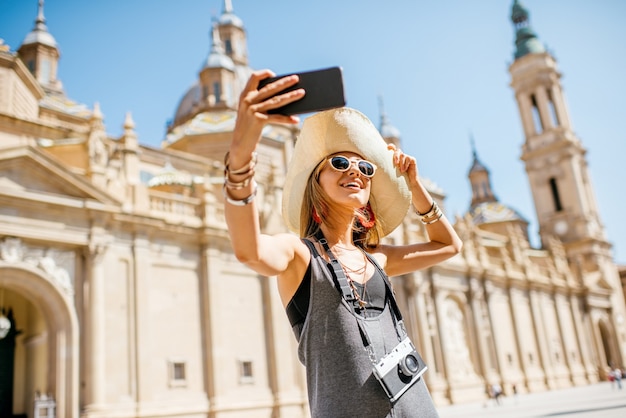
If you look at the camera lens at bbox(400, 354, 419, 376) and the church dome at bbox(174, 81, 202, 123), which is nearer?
the camera lens at bbox(400, 354, 419, 376)

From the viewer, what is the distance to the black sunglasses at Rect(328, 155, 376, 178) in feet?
9.21

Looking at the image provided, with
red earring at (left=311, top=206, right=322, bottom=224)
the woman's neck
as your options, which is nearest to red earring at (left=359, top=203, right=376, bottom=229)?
the woman's neck

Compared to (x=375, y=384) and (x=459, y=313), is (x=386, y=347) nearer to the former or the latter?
(x=375, y=384)

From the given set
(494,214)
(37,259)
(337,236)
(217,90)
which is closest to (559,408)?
(37,259)

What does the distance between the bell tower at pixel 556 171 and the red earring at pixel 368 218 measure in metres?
54.5

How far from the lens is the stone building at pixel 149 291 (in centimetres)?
1777

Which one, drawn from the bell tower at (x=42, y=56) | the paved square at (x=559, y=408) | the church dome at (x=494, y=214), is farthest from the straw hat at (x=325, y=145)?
the church dome at (x=494, y=214)

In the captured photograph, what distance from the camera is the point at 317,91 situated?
2156 millimetres

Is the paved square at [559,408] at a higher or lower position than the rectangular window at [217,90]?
lower

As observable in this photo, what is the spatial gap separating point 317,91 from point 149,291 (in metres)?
19.2

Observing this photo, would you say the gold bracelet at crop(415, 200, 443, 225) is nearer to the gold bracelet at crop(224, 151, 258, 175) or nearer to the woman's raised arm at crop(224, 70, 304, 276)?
the woman's raised arm at crop(224, 70, 304, 276)

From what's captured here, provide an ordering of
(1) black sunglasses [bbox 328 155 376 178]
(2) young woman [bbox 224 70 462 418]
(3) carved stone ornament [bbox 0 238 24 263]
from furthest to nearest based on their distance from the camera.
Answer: (3) carved stone ornament [bbox 0 238 24 263]
(1) black sunglasses [bbox 328 155 376 178]
(2) young woman [bbox 224 70 462 418]

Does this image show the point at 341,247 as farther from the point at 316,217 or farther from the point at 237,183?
the point at 237,183

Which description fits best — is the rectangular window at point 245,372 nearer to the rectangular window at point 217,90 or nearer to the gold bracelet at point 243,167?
the gold bracelet at point 243,167
